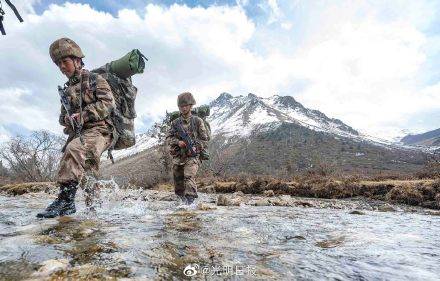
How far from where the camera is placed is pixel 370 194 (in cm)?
1617

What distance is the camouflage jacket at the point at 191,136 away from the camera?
33.0ft

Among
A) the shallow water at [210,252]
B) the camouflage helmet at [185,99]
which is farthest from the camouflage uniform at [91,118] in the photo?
the camouflage helmet at [185,99]

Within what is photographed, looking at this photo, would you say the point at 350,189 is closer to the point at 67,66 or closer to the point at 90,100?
the point at 90,100

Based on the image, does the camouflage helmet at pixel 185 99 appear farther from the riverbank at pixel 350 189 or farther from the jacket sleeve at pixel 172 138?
the riverbank at pixel 350 189

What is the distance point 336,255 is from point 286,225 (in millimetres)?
2159

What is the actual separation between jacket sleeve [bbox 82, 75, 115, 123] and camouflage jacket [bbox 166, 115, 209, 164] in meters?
3.70

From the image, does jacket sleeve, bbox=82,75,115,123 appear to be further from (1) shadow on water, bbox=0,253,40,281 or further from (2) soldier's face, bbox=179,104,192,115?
(2) soldier's face, bbox=179,104,192,115

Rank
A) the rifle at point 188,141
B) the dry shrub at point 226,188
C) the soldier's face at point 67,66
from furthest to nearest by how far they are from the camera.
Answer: the dry shrub at point 226,188 → the rifle at point 188,141 → the soldier's face at point 67,66

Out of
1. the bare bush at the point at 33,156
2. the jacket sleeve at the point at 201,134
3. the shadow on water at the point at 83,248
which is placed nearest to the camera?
the shadow on water at the point at 83,248

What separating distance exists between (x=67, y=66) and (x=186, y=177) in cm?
420

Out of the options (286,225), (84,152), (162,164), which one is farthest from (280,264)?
(162,164)

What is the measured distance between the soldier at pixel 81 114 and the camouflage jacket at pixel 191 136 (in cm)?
346

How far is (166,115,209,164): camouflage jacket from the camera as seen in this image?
10.1m

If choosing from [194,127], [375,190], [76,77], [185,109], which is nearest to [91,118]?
[76,77]
